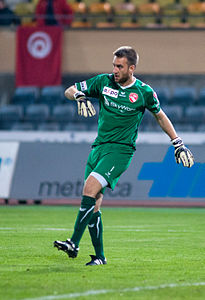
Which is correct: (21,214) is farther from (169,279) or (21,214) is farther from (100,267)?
(169,279)

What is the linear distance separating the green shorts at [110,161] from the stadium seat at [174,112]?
13697mm

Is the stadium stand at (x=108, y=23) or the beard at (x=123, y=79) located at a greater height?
the beard at (x=123, y=79)

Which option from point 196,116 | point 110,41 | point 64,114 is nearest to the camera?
point 196,116

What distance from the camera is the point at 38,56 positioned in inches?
950

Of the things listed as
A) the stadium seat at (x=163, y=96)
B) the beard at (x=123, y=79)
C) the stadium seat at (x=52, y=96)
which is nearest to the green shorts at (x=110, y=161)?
the beard at (x=123, y=79)

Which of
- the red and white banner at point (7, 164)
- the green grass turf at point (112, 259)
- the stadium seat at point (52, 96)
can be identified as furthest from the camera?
the stadium seat at point (52, 96)

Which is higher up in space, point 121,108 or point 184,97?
point 121,108

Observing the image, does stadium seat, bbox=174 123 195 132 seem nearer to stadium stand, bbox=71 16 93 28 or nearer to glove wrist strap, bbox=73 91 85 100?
stadium stand, bbox=71 16 93 28

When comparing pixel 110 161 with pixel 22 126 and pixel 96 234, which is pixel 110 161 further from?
pixel 22 126

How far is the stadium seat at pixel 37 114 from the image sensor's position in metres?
22.2

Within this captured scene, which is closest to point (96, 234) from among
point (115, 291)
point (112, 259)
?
point (112, 259)

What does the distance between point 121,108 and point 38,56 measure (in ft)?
55.8

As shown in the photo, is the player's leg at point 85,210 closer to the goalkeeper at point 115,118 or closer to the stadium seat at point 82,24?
the goalkeeper at point 115,118

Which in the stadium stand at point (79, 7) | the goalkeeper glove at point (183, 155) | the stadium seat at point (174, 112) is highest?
the goalkeeper glove at point (183, 155)
